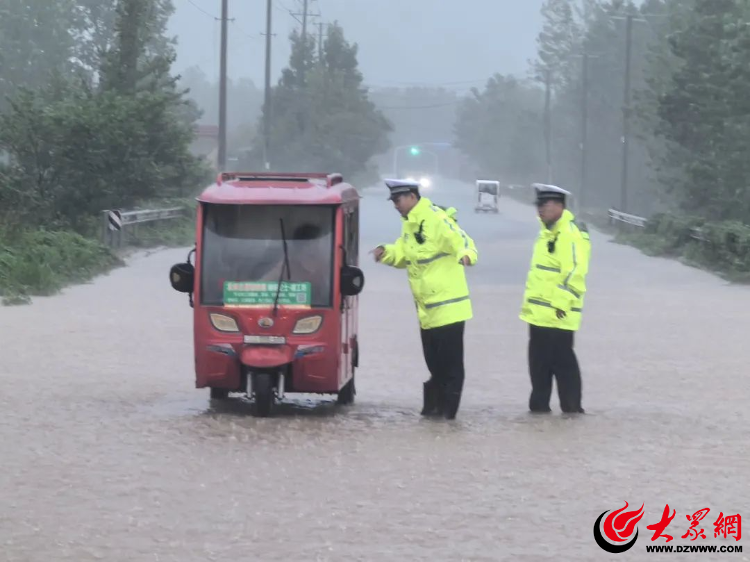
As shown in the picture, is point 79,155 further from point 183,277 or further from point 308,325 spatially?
point 308,325

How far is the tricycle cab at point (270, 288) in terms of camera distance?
37.2 ft

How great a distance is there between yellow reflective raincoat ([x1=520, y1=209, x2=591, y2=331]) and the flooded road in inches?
31.3

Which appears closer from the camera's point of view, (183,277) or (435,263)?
(435,263)

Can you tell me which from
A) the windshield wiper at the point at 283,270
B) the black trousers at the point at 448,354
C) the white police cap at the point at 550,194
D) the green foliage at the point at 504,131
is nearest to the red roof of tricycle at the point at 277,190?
the windshield wiper at the point at 283,270

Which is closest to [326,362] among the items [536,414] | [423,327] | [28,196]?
[423,327]

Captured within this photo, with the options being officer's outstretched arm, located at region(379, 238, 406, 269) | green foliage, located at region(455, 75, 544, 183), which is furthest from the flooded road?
green foliage, located at region(455, 75, 544, 183)

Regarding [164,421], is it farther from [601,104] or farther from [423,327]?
[601,104]

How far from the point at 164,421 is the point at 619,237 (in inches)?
1378

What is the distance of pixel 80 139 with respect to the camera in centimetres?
3369

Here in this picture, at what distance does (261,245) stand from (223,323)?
2.19 ft

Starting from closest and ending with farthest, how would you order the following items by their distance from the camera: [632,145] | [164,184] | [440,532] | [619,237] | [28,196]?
[440,532] → [28,196] → [164,184] → [619,237] → [632,145]

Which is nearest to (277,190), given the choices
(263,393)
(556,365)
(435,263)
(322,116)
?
(435,263)

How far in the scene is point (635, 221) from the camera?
1866 inches

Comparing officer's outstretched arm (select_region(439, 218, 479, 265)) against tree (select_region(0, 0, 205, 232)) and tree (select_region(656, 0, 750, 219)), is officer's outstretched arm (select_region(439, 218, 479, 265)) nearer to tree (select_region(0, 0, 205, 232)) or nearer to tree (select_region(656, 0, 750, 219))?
tree (select_region(0, 0, 205, 232))
